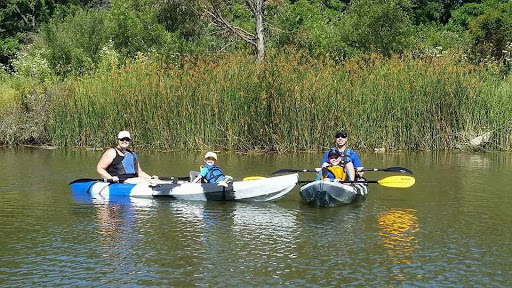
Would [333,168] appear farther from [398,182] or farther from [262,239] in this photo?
[262,239]

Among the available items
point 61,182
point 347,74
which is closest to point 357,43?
point 347,74

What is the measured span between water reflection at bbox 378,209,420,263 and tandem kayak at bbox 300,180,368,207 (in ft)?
2.09

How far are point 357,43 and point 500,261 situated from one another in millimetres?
16908

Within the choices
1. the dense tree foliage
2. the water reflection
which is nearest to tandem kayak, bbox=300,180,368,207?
the water reflection

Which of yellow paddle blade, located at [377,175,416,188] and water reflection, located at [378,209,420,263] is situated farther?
yellow paddle blade, located at [377,175,416,188]

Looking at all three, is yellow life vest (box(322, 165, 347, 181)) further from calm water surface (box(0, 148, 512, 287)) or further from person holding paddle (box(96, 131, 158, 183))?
person holding paddle (box(96, 131, 158, 183))

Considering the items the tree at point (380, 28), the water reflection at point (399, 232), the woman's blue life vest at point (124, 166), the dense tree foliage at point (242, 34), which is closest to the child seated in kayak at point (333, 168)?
the water reflection at point (399, 232)

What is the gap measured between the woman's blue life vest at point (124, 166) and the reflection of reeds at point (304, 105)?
18.4 ft

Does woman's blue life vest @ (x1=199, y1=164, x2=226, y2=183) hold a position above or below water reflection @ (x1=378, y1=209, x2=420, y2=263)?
above

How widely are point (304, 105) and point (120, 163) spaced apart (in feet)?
20.5

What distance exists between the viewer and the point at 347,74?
1772cm

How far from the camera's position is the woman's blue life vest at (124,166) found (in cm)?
1206

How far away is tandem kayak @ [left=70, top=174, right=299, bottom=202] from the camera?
10977 mm

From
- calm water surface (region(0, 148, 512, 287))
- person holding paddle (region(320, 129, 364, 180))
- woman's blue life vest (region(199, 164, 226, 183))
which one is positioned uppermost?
person holding paddle (region(320, 129, 364, 180))
